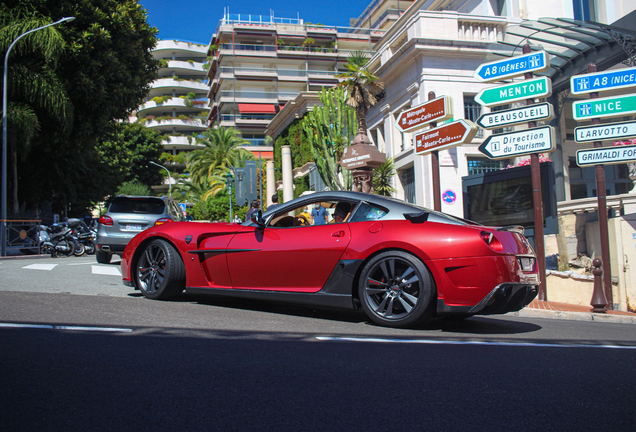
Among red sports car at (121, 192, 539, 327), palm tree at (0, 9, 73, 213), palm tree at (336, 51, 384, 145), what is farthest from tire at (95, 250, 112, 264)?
palm tree at (336, 51, 384, 145)

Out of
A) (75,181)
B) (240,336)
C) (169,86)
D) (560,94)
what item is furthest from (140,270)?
(169,86)

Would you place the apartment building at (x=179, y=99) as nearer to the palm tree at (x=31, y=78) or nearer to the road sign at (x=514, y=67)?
the palm tree at (x=31, y=78)

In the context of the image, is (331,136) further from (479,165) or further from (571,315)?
(571,315)

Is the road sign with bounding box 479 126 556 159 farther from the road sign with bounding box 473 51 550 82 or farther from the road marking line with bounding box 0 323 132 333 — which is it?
the road marking line with bounding box 0 323 132 333

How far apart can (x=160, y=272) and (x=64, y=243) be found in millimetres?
13364

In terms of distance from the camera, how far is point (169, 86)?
8219cm

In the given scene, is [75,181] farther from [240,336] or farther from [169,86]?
[169,86]

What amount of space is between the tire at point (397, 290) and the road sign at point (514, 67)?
7.52m

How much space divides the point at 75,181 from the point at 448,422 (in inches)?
1367

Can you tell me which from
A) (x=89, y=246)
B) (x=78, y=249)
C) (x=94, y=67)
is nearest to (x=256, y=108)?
(x=94, y=67)

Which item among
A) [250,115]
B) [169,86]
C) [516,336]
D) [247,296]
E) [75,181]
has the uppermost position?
[169,86]

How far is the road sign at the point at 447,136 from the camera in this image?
12.0 meters

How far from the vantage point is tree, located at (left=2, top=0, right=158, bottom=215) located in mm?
20438

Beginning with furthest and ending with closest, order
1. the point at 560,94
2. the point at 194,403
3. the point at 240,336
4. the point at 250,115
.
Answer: the point at 250,115, the point at 560,94, the point at 240,336, the point at 194,403
